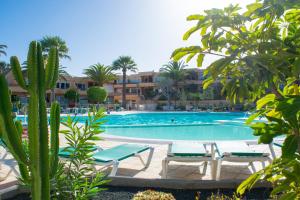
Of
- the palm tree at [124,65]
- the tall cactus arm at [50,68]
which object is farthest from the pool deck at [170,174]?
the palm tree at [124,65]

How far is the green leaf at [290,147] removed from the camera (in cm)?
154

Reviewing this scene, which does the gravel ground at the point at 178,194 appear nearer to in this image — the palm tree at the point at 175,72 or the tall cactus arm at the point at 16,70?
the tall cactus arm at the point at 16,70

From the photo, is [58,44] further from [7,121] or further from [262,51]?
[262,51]

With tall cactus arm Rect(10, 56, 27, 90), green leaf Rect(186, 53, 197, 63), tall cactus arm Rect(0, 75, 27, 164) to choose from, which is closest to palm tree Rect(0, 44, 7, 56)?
tall cactus arm Rect(10, 56, 27, 90)

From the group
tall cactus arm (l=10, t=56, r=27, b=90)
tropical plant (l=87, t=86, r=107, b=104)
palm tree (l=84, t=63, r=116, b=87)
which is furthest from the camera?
palm tree (l=84, t=63, r=116, b=87)

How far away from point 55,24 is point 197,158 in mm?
10942

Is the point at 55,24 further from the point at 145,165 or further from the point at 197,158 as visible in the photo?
the point at 197,158

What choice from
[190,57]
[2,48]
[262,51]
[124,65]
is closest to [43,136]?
[190,57]

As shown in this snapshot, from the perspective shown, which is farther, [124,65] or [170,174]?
[124,65]

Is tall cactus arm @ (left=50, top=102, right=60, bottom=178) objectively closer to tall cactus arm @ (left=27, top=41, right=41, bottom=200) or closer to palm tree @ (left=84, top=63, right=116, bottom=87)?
tall cactus arm @ (left=27, top=41, right=41, bottom=200)

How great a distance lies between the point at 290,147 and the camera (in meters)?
1.56

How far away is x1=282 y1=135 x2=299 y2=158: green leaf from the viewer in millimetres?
1538

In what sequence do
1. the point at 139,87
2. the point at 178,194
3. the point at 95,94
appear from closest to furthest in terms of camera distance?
the point at 178,194
the point at 95,94
the point at 139,87

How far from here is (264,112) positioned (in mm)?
2029
